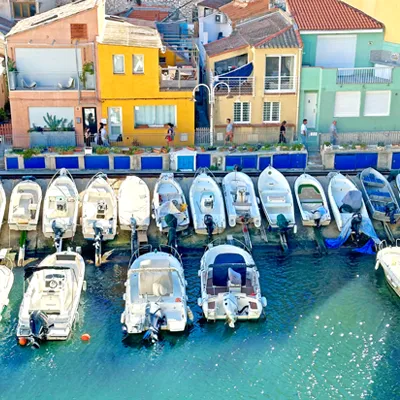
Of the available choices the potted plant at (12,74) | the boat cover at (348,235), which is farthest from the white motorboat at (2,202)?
the boat cover at (348,235)

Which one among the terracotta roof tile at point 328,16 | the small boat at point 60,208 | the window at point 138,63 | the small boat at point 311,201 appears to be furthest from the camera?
the terracotta roof tile at point 328,16

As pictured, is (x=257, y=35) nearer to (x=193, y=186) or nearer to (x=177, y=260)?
(x=193, y=186)

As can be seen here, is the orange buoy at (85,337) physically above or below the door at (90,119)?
below

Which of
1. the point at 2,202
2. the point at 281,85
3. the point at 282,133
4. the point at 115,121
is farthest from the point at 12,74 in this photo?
the point at 282,133

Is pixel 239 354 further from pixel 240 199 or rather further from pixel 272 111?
pixel 272 111

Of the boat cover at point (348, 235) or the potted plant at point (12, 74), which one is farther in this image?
the potted plant at point (12, 74)

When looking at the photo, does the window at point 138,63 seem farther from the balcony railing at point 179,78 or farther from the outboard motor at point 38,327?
the outboard motor at point 38,327

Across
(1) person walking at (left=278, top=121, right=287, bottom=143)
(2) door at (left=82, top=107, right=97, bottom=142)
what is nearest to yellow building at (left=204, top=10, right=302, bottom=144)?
(1) person walking at (left=278, top=121, right=287, bottom=143)
